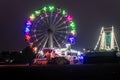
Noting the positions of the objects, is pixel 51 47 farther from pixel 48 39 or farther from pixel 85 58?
pixel 85 58

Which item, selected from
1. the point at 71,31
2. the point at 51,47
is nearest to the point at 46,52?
the point at 51,47

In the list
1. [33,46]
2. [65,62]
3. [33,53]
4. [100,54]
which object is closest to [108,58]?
[100,54]

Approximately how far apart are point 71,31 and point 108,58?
17.6m

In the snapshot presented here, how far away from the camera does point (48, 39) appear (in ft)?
236

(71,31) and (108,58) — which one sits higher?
(71,31)

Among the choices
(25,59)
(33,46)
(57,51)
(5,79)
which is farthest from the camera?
(57,51)

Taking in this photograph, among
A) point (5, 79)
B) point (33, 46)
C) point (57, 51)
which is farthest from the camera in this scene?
point (57, 51)

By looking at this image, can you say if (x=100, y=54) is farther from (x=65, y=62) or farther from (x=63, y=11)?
(x=63, y=11)

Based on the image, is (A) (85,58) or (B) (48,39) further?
(B) (48,39)

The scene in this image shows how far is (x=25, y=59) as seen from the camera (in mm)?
63719

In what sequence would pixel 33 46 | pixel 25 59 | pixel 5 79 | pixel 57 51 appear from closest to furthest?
pixel 5 79, pixel 25 59, pixel 33 46, pixel 57 51

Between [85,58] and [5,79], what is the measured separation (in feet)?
115

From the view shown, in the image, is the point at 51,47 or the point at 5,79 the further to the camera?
the point at 51,47

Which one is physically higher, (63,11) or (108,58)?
(63,11)
